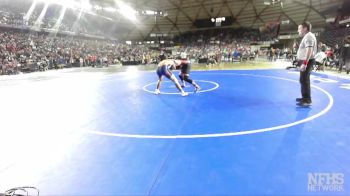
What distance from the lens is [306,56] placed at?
246 inches

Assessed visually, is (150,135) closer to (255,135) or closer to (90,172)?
(90,172)

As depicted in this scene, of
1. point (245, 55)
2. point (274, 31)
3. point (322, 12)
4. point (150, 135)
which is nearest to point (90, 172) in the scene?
point (150, 135)

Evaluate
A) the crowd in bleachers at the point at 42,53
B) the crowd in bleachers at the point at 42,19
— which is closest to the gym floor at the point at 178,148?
the crowd in bleachers at the point at 42,53

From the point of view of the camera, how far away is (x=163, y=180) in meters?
2.99

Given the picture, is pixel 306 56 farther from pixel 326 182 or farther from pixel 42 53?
pixel 42 53

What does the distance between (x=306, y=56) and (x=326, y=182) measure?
4.33 metres

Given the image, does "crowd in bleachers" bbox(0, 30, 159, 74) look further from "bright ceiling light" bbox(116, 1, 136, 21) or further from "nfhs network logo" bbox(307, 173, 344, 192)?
"nfhs network logo" bbox(307, 173, 344, 192)

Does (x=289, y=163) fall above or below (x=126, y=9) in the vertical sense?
below

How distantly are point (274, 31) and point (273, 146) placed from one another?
4418 centimetres

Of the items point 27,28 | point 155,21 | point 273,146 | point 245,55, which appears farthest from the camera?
point 155,21

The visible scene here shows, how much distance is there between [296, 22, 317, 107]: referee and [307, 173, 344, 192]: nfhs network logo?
3.87 metres

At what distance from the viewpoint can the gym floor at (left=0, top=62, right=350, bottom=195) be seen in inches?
115

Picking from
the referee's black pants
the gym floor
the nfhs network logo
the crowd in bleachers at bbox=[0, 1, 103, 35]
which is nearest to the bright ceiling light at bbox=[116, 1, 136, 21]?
the crowd in bleachers at bbox=[0, 1, 103, 35]

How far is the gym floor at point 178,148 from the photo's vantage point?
115 inches
